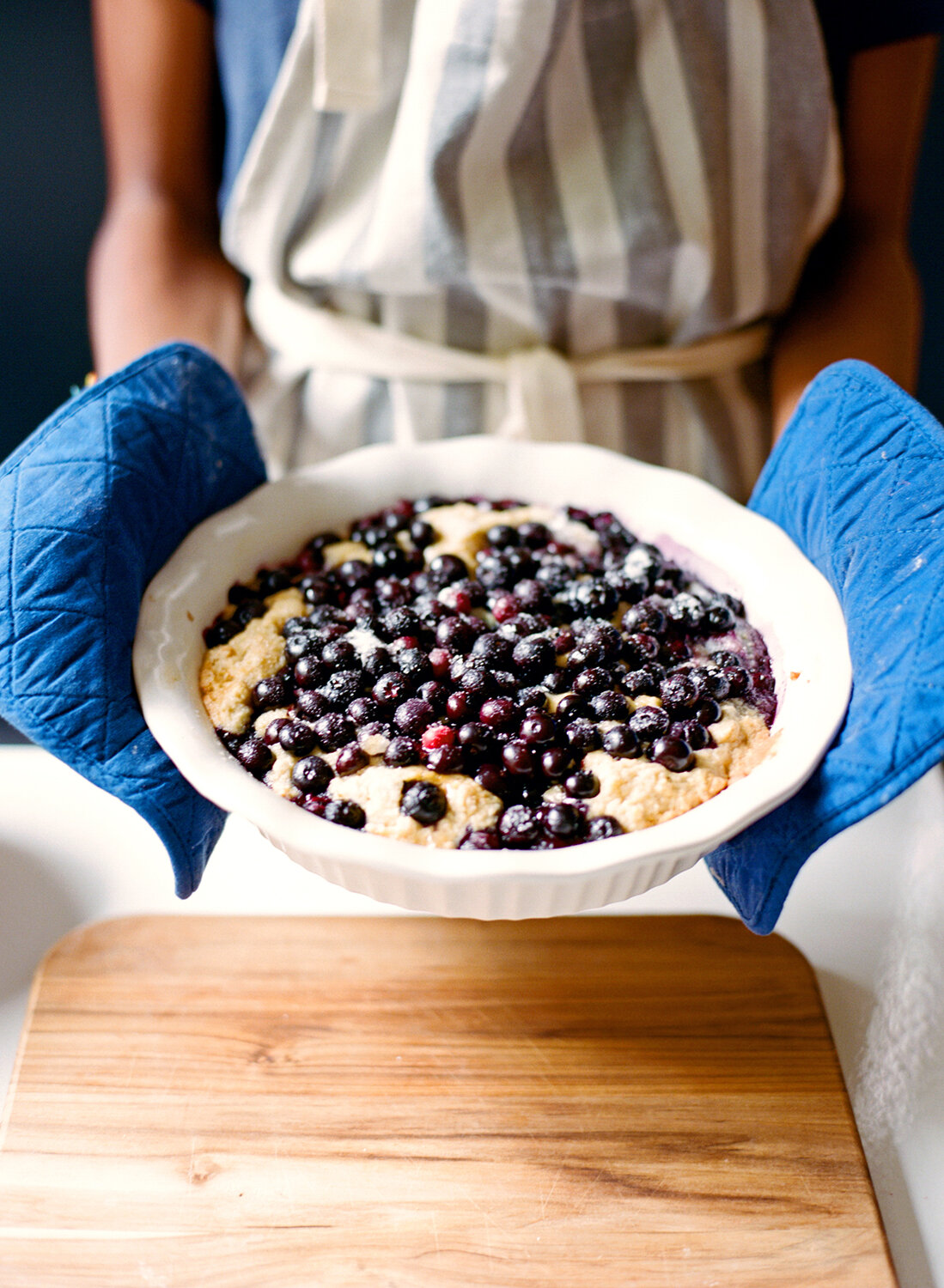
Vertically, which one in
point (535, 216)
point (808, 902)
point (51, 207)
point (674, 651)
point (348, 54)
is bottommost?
point (808, 902)

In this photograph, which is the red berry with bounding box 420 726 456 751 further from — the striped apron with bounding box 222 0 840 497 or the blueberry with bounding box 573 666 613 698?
the striped apron with bounding box 222 0 840 497

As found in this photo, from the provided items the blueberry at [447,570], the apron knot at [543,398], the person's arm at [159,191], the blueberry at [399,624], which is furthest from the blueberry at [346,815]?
Answer: the person's arm at [159,191]

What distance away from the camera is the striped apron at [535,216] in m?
1.21

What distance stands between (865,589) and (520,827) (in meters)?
0.38

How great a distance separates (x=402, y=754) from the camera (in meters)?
0.86

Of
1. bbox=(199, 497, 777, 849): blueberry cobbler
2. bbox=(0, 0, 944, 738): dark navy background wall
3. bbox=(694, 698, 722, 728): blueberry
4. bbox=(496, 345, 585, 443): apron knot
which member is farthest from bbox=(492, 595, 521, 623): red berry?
bbox=(0, 0, 944, 738): dark navy background wall

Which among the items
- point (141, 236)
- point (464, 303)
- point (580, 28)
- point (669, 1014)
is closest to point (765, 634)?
point (669, 1014)

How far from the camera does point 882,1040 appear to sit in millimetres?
1012

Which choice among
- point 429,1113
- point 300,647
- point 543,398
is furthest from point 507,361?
point 429,1113

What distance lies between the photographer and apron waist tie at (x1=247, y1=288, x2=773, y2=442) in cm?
140

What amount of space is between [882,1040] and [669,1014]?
0.71ft

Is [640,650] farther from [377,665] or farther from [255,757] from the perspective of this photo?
[255,757]

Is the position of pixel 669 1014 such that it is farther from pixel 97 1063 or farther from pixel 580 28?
pixel 580 28

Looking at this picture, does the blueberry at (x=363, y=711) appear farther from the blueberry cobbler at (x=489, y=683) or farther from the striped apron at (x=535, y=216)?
the striped apron at (x=535, y=216)
